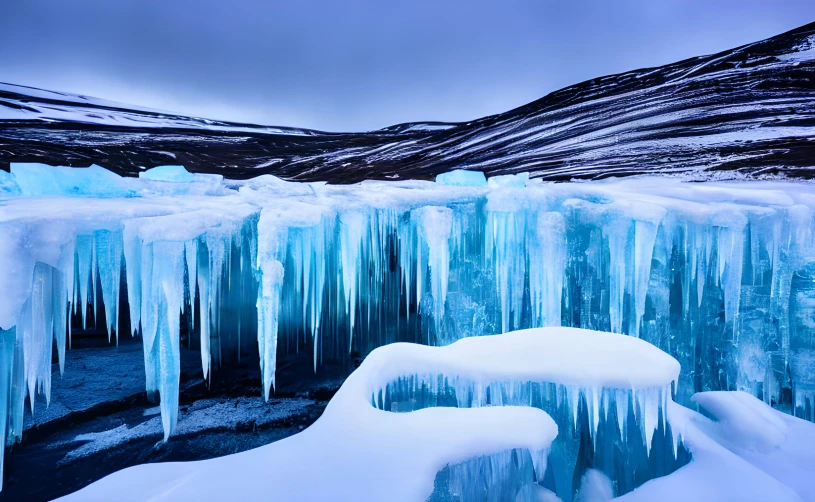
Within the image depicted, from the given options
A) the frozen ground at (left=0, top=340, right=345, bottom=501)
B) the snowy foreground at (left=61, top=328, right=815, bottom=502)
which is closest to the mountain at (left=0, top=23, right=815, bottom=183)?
the frozen ground at (left=0, top=340, right=345, bottom=501)

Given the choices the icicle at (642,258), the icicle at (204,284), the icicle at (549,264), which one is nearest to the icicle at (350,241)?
the icicle at (204,284)

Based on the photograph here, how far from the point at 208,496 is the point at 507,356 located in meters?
2.12

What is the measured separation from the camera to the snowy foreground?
2506mm

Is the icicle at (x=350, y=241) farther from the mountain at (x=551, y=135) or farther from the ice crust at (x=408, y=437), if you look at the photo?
the mountain at (x=551, y=135)

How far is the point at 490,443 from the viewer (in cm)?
255

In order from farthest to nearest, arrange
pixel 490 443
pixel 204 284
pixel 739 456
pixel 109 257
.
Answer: pixel 204 284 < pixel 109 257 < pixel 739 456 < pixel 490 443

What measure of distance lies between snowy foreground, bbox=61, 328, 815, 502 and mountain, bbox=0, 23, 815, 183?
4.31 metres

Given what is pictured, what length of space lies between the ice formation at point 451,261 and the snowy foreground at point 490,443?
144cm

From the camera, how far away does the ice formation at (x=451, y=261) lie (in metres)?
3.83

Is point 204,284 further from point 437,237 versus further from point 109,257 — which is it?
point 437,237

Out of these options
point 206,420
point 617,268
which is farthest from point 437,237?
point 206,420

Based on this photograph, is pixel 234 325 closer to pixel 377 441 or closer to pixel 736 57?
pixel 377 441

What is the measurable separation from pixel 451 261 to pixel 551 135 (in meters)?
4.52

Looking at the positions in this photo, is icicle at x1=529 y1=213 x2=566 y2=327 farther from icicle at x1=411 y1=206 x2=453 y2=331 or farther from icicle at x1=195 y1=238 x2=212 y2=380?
icicle at x1=195 y1=238 x2=212 y2=380
